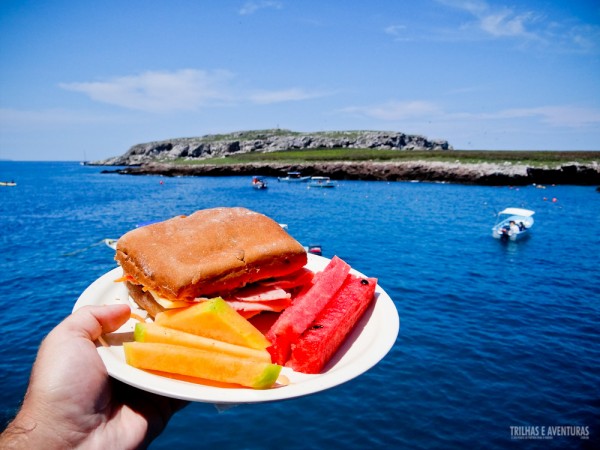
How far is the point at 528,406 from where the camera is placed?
37.3ft

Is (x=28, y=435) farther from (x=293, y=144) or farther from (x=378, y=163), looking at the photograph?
(x=293, y=144)

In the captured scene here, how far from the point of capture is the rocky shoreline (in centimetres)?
7851

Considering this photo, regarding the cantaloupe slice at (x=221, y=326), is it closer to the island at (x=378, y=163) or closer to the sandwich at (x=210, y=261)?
the sandwich at (x=210, y=261)

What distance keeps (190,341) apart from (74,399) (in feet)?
2.72

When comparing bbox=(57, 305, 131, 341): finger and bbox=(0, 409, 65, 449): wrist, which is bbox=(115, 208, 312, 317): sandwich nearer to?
bbox=(57, 305, 131, 341): finger

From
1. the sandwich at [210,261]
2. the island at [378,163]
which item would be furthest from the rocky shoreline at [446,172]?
the sandwich at [210,261]

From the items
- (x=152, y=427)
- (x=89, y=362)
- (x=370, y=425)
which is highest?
(x=89, y=362)

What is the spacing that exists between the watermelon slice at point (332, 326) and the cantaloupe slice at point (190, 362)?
1.06 ft

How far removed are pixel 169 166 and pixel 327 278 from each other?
12143 centimetres

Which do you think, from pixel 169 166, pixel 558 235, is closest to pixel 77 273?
pixel 558 235

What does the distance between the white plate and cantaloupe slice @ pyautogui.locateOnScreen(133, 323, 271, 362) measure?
198 mm

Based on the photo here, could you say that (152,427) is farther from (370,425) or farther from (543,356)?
(543,356)

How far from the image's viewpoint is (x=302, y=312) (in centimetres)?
278

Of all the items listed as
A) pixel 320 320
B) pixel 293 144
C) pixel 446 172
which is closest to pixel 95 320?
pixel 320 320
